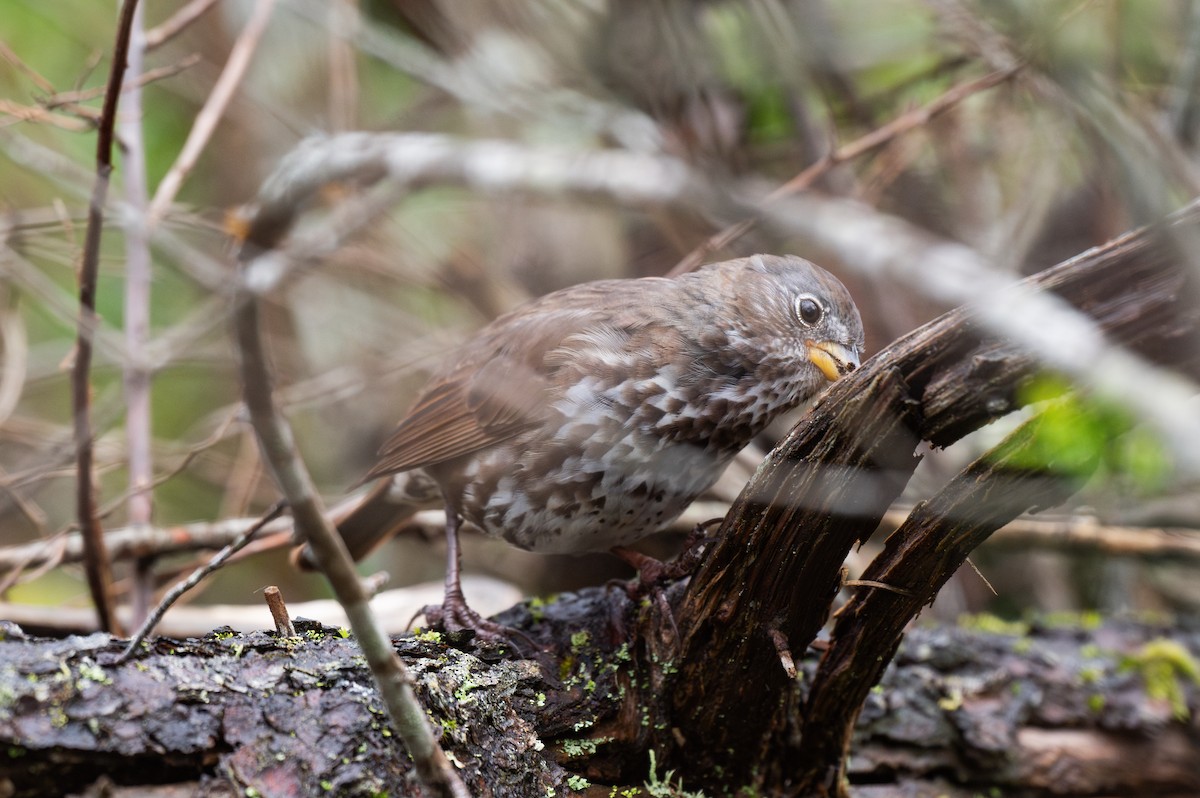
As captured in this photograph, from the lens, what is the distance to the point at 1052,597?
18.5 ft

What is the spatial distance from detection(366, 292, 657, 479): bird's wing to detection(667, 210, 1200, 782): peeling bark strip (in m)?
0.92

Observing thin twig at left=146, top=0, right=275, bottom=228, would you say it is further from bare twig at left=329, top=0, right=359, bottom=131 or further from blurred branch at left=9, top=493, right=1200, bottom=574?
blurred branch at left=9, top=493, right=1200, bottom=574

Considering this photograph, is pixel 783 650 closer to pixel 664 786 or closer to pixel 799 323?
pixel 664 786

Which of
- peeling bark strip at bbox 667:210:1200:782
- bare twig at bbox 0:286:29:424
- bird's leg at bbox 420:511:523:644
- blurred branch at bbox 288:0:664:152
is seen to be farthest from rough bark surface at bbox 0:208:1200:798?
blurred branch at bbox 288:0:664:152

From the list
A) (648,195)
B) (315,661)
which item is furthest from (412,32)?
(315,661)

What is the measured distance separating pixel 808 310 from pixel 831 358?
0.58 ft

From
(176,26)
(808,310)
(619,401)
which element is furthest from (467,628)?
(176,26)

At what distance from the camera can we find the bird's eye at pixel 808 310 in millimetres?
3262

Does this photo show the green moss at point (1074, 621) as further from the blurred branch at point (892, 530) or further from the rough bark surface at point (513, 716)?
the blurred branch at point (892, 530)

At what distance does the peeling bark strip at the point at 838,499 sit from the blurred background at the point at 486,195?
6.68 feet

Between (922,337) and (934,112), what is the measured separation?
234 centimetres

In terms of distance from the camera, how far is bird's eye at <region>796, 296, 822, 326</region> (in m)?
3.26

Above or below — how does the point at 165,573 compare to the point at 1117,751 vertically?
above

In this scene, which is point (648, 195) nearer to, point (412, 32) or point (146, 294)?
point (146, 294)
